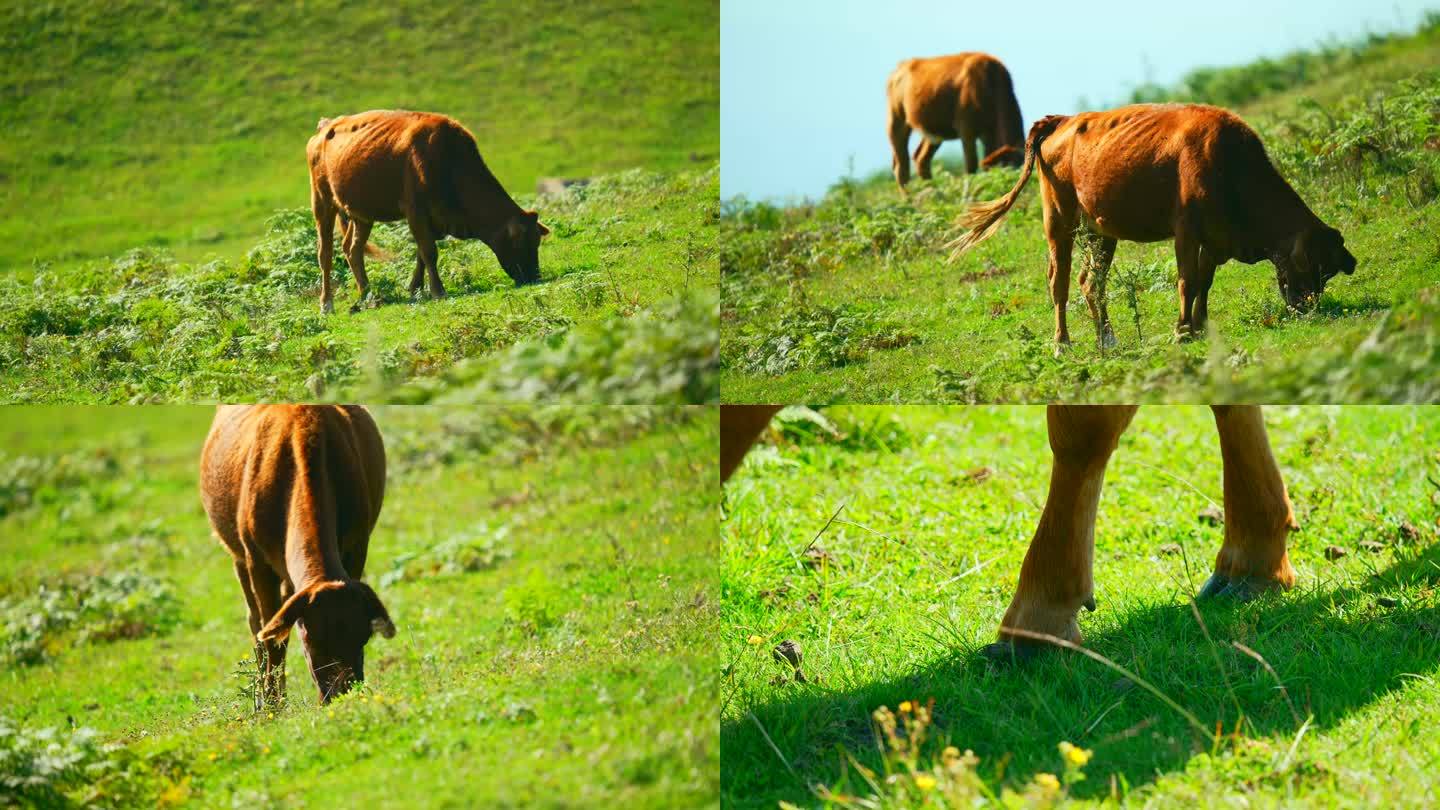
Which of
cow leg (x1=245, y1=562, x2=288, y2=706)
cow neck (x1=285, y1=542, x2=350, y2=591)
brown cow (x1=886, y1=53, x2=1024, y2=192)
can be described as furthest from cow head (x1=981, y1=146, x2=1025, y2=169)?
cow leg (x1=245, y1=562, x2=288, y2=706)

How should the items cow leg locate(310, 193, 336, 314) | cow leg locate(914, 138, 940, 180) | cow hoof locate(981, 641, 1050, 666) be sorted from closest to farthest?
1. cow hoof locate(981, 641, 1050, 666)
2. cow leg locate(310, 193, 336, 314)
3. cow leg locate(914, 138, 940, 180)

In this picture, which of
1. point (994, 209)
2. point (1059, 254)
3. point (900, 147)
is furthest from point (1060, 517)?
point (900, 147)

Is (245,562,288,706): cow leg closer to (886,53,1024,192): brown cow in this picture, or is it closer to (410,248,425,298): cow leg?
(410,248,425,298): cow leg

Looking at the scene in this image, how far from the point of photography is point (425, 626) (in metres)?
8.50

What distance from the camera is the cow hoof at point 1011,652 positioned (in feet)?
21.0

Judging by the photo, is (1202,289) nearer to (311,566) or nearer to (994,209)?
(994,209)

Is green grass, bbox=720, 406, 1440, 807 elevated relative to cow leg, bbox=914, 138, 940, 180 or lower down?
lower down

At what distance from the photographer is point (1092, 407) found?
645 cm

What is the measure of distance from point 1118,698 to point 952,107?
377 centimetres

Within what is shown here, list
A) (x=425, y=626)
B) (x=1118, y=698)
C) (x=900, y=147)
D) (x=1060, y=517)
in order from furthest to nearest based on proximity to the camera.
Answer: (x=900, y=147) < (x=425, y=626) < (x=1060, y=517) < (x=1118, y=698)

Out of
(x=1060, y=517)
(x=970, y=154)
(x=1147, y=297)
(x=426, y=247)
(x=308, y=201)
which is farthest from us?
(x=970, y=154)

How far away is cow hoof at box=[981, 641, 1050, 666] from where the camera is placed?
641 centimetres

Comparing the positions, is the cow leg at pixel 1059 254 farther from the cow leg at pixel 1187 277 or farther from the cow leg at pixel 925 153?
the cow leg at pixel 925 153

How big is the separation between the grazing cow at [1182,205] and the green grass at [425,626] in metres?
2.65
